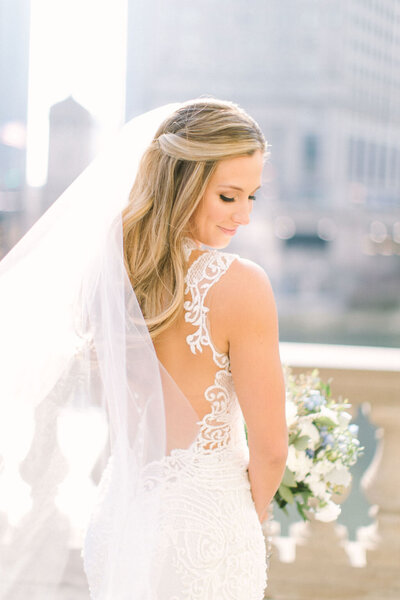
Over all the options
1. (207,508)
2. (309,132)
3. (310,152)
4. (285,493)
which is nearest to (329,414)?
(285,493)

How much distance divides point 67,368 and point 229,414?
387 mm

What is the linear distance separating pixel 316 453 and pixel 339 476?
0.31 ft

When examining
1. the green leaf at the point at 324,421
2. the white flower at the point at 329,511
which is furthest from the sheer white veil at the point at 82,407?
the white flower at the point at 329,511

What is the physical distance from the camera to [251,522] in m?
1.64

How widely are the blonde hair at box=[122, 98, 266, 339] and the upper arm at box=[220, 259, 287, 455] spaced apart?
130 millimetres

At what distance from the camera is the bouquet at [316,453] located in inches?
81.6

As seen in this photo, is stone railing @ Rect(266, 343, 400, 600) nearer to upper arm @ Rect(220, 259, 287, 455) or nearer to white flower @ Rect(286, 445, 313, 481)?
white flower @ Rect(286, 445, 313, 481)

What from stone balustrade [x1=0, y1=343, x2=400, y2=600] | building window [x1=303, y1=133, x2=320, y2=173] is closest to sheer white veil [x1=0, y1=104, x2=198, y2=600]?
stone balustrade [x1=0, y1=343, x2=400, y2=600]

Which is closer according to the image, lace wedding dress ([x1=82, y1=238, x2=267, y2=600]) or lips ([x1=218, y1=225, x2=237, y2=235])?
lace wedding dress ([x1=82, y1=238, x2=267, y2=600])

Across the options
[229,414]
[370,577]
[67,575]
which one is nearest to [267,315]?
[229,414]

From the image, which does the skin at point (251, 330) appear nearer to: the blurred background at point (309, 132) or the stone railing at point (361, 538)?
the stone railing at point (361, 538)

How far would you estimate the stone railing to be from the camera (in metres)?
2.99

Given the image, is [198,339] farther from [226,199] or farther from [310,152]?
[310,152]

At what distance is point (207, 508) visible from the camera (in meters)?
1.60
